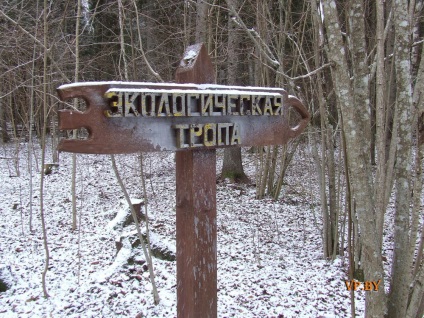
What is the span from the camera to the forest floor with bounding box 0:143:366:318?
12.7ft

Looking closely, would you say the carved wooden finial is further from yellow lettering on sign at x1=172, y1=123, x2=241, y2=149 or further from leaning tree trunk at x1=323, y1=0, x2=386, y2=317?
leaning tree trunk at x1=323, y1=0, x2=386, y2=317

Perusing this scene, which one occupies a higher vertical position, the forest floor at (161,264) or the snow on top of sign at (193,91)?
the snow on top of sign at (193,91)

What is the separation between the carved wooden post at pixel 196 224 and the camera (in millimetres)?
1705

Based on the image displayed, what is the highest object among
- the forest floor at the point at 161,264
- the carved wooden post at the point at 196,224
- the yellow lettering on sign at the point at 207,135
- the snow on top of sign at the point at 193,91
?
the snow on top of sign at the point at 193,91

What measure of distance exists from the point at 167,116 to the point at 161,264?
3612 millimetres

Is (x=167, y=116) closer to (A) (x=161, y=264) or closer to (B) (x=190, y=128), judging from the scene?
(B) (x=190, y=128)

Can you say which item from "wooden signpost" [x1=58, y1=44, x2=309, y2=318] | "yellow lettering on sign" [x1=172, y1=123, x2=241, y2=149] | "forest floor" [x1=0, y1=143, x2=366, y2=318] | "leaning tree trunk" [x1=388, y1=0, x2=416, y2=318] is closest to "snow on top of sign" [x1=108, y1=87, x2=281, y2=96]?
"wooden signpost" [x1=58, y1=44, x2=309, y2=318]

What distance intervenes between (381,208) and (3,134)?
57.1ft

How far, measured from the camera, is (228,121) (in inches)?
68.9

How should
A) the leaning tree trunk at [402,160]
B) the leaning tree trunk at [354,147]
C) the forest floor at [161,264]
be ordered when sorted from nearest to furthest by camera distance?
the leaning tree trunk at [354,147] < the leaning tree trunk at [402,160] < the forest floor at [161,264]

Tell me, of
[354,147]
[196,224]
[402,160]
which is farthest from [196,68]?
[402,160]

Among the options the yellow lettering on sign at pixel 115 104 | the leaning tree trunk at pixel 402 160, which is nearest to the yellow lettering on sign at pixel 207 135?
the yellow lettering on sign at pixel 115 104

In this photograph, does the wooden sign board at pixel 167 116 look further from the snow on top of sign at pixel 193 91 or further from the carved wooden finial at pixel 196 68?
the carved wooden finial at pixel 196 68

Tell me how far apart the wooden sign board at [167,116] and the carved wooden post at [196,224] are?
0.43 feet
